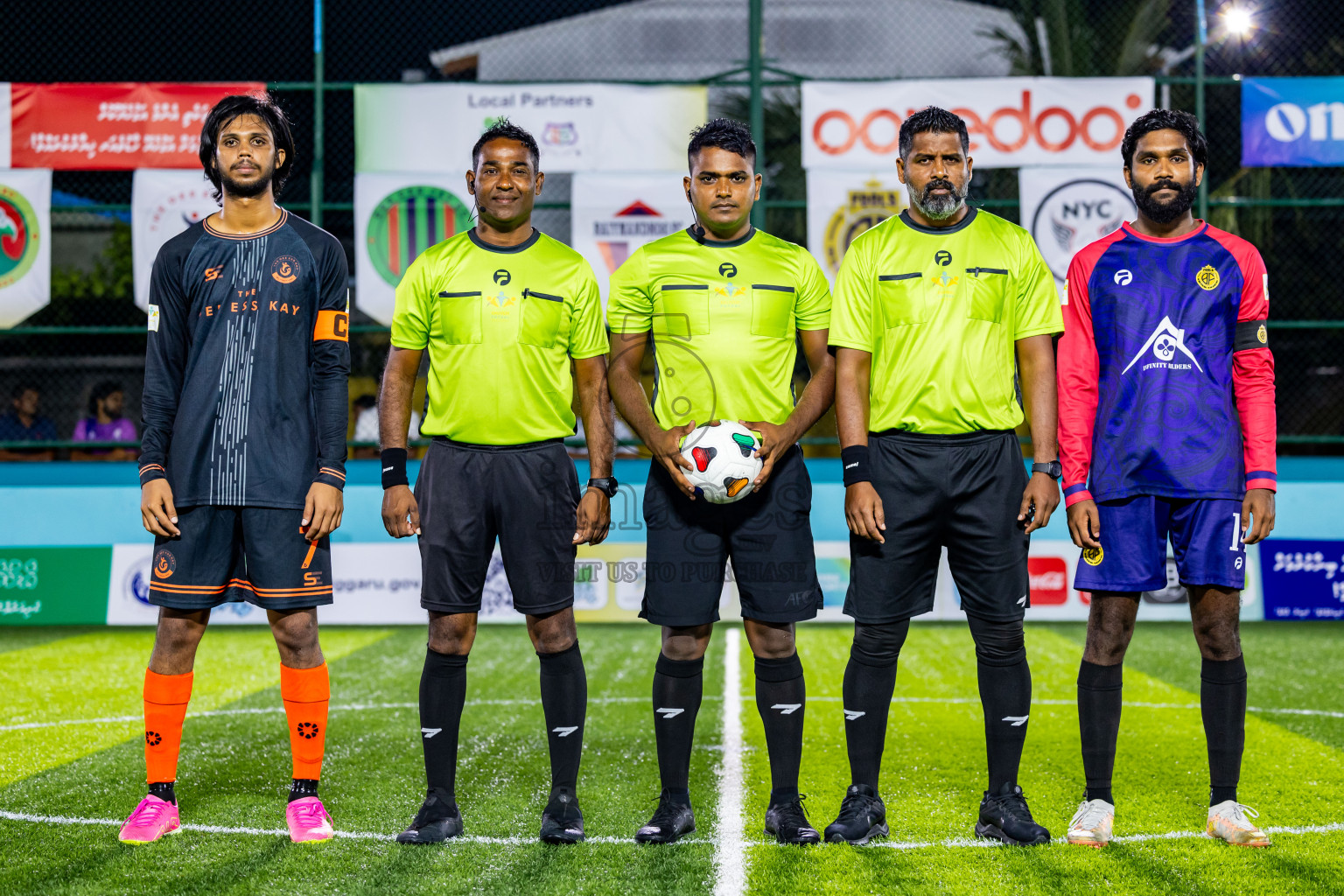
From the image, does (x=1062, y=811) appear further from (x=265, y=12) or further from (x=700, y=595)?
(x=265, y=12)

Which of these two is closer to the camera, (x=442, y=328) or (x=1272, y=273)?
(x=442, y=328)

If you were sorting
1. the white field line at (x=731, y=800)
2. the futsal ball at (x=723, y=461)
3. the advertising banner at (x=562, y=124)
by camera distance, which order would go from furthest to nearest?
the advertising banner at (x=562, y=124) < the futsal ball at (x=723, y=461) < the white field line at (x=731, y=800)

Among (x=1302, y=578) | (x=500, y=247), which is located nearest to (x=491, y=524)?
(x=500, y=247)

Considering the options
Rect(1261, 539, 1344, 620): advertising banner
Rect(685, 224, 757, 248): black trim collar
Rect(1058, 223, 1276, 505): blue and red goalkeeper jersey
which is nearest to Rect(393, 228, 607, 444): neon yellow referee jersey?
→ Rect(685, 224, 757, 248): black trim collar

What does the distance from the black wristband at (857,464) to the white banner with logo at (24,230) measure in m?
8.55

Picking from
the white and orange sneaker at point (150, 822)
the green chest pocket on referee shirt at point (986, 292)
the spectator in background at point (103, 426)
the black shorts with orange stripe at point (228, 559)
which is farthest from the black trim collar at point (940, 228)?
the spectator in background at point (103, 426)

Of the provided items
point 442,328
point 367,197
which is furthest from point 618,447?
point 442,328

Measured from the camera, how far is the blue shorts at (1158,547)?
138 inches

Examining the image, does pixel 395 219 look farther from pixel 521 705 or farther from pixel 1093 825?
pixel 1093 825

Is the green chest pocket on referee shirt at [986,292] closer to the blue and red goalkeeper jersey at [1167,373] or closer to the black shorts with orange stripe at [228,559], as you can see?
the blue and red goalkeeper jersey at [1167,373]

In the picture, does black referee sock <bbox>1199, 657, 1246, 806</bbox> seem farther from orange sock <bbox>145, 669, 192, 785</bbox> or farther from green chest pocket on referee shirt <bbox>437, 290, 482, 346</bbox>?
orange sock <bbox>145, 669, 192, 785</bbox>

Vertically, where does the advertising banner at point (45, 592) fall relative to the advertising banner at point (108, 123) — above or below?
below

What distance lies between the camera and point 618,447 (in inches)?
383

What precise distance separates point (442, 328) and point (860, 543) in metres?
1.45
